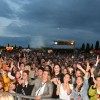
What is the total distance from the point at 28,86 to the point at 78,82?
1719mm

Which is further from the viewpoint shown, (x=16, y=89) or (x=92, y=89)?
(x=16, y=89)

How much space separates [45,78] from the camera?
9.55 meters

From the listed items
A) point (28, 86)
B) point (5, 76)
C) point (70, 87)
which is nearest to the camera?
point (70, 87)

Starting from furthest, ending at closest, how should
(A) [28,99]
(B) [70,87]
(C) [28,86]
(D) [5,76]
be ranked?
(D) [5,76] → (C) [28,86] → (B) [70,87] → (A) [28,99]

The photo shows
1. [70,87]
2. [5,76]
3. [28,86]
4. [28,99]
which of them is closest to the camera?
[28,99]

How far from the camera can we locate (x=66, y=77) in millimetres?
9359

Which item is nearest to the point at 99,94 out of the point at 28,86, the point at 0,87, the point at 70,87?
the point at 70,87

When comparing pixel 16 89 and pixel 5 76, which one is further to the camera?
pixel 5 76

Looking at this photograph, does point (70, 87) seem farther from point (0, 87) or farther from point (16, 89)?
point (0, 87)

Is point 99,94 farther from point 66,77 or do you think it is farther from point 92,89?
point 66,77

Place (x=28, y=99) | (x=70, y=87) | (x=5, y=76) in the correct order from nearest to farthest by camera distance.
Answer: (x=28, y=99)
(x=70, y=87)
(x=5, y=76)

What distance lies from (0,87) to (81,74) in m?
2.39

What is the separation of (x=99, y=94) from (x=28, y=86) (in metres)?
2.21

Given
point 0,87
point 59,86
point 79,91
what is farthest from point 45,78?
point 0,87
